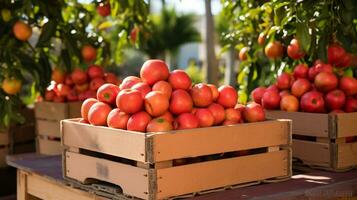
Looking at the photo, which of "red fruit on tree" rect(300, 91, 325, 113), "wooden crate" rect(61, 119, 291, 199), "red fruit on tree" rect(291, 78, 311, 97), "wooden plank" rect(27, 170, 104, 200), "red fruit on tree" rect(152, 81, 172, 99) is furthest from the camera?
"red fruit on tree" rect(291, 78, 311, 97)

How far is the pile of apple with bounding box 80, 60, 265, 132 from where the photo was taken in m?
2.12

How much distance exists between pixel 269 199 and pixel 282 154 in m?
0.36

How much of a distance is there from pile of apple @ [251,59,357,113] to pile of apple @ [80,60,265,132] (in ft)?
1.57

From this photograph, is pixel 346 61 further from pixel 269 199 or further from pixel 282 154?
pixel 269 199

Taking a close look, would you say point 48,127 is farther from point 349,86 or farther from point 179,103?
point 349,86

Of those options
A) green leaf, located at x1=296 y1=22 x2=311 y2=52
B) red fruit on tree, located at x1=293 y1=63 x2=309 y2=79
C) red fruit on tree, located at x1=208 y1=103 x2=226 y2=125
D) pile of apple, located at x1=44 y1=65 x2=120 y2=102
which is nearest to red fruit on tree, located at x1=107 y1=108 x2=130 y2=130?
red fruit on tree, located at x1=208 y1=103 x2=226 y2=125

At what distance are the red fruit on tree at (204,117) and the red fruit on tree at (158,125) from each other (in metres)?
0.16

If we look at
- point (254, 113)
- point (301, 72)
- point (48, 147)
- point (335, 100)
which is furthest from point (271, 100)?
point (48, 147)

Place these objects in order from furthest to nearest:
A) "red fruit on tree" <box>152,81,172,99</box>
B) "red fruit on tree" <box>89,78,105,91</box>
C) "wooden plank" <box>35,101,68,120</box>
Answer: "red fruit on tree" <box>89,78,105,91</box>
"wooden plank" <box>35,101,68,120</box>
"red fruit on tree" <box>152,81,172,99</box>

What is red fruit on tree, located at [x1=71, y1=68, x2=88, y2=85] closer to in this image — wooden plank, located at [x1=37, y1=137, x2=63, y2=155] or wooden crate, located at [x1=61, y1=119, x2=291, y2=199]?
wooden plank, located at [x1=37, y1=137, x2=63, y2=155]

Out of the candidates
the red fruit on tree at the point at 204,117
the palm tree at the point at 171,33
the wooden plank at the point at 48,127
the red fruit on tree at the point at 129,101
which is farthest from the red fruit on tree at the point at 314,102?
the palm tree at the point at 171,33

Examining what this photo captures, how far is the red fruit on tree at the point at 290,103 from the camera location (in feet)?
9.17

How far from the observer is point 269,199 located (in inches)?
80.4

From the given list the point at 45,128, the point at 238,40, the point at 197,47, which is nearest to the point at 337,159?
the point at 238,40
